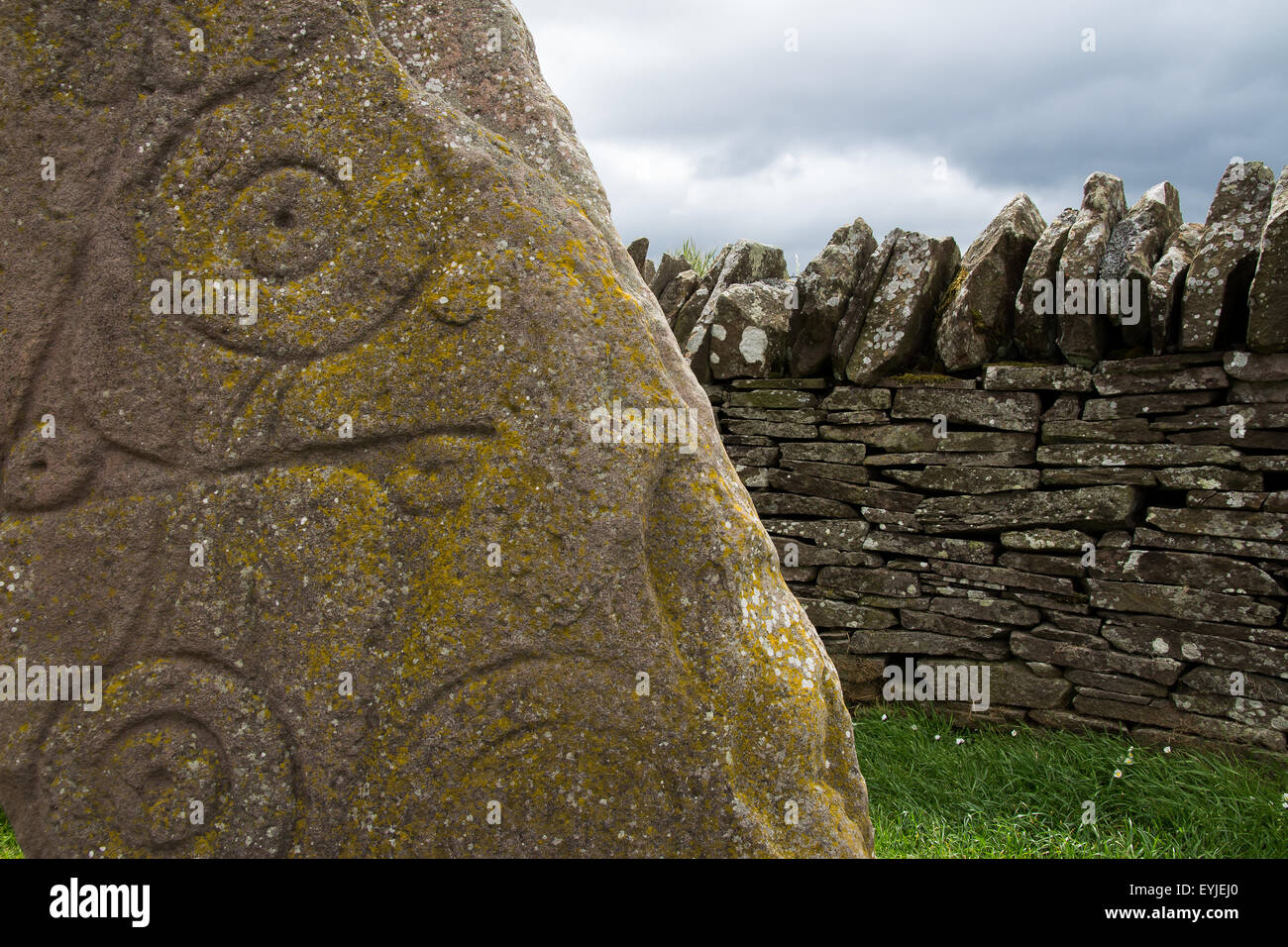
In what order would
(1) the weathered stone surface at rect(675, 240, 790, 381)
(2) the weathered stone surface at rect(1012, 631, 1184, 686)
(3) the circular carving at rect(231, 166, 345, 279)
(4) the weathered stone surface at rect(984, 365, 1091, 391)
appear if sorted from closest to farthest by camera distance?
1. (3) the circular carving at rect(231, 166, 345, 279)
2. (2) the weathered stone surface at rect(1012, 631, 1184, 686)
3. (4) the weathered stone surface at rect(984, 365, 1091, 391)
4. (1) the weathered stone surface at rect(675, 240, 790, 381)

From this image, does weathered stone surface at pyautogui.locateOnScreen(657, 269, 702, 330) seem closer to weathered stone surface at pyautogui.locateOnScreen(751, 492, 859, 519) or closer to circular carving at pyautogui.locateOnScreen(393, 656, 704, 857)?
weathered stone surface at pyautogui.locateOnScreen(751, 492, 859, 519)

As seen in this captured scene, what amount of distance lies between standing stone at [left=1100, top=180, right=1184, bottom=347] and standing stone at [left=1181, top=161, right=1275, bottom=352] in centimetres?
21

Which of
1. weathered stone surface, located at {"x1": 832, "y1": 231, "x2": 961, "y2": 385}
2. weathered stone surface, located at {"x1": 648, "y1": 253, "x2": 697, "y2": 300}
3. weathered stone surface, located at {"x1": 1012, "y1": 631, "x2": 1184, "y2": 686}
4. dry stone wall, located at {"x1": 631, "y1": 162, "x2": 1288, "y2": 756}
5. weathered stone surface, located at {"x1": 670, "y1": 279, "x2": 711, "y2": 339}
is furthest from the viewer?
weathered stone surface, located at {"x1": 648, "y1": 253, "x2": 697, "y2": 300}

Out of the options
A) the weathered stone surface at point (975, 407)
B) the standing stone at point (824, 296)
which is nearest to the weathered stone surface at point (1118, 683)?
the weathered stone surface at point (975, 407)

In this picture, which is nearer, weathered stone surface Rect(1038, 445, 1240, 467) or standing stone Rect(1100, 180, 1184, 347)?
weathered stone surface Rect(1038, 445, 1240, 467)

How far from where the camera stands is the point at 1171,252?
4895 mm

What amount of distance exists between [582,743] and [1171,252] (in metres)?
4.05

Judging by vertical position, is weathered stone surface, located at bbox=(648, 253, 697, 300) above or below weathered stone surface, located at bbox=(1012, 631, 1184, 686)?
above

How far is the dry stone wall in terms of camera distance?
4.71 metres

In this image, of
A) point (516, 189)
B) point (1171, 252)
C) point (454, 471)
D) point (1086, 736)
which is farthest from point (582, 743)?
point (1171, 252)

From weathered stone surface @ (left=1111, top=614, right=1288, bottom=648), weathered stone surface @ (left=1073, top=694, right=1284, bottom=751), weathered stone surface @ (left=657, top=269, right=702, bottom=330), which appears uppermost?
weathered stone surface @ (left=657, top=269, right=702, bottom=330)

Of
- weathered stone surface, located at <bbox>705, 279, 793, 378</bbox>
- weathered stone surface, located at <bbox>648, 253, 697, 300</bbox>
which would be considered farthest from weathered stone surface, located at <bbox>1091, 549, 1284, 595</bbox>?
weathered stone surface, located at <bbox>648, 253, 697, 300</bbox>
